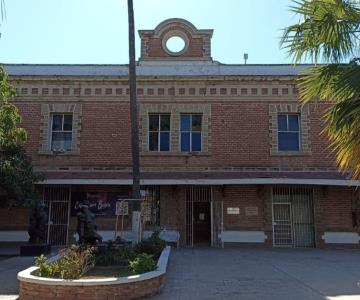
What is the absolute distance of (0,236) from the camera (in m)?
23.0

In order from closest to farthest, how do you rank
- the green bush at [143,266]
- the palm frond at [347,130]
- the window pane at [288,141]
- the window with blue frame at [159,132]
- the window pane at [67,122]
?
the palm frond at [347,130], the green bush at [143,266], the window pane at [288,141], the window with blue frame at [159,132], the window pane at [67,122]

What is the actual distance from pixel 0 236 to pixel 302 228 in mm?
13681

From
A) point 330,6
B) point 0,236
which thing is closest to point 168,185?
point 0,236

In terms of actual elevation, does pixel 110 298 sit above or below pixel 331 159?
below

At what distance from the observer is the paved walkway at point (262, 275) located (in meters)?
10.9

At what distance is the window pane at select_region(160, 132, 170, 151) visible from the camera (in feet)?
77.8

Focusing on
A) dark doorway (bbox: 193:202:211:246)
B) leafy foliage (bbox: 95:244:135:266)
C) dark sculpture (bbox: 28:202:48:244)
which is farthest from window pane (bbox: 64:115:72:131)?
leafy foliage (bbox: 95:244:135:266)

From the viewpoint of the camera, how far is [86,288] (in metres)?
9.69

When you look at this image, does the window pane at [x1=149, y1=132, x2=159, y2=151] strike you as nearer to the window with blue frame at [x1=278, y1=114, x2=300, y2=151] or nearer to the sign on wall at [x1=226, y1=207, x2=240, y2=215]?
the sign on wall at [x1=226, y1=207, x2=240, y2=215]

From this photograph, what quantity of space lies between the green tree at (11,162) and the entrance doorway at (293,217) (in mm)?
10665

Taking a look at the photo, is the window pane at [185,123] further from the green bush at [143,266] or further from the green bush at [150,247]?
the green bush at [143,266]

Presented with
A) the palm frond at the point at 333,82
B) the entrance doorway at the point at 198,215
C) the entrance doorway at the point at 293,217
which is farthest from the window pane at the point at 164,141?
the palm frond at the point at 333,82

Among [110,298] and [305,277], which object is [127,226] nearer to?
[305,277]

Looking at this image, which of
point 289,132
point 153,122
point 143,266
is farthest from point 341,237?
point 143,266
